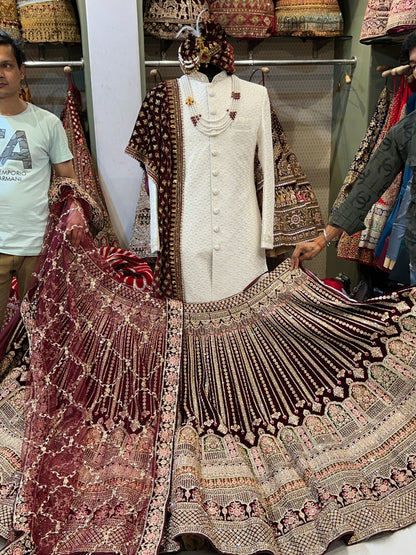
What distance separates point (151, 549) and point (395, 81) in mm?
2601

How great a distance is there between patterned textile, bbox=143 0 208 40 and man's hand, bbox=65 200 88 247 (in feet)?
4.28

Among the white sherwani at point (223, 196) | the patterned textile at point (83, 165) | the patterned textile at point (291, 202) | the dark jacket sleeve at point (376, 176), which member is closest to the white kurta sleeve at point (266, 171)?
the white sherwani at point (223, 196)

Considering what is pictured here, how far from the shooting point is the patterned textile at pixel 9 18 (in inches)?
116

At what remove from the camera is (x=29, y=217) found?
231 centimetres

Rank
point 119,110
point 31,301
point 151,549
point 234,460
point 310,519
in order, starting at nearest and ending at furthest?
point 151,549, point 310,519, point 234,460, point 31,301, point 119,110

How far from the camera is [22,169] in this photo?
7.50ft

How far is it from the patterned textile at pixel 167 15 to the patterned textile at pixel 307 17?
488 mm

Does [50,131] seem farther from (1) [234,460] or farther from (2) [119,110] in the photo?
(1) [234,460]

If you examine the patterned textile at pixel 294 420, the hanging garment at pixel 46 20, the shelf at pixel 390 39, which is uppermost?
the hanging garment at pixel 46 20

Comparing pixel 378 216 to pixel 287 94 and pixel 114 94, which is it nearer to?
pixel 287 94

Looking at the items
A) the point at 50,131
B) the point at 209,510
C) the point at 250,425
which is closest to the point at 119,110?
the point at 50,131

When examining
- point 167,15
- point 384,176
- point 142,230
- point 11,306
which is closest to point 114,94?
point 167,15

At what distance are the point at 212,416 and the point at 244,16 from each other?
7.34 feet

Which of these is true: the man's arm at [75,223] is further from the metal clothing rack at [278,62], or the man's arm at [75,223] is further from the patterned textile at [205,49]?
the metal clothing rack at [278,62]
